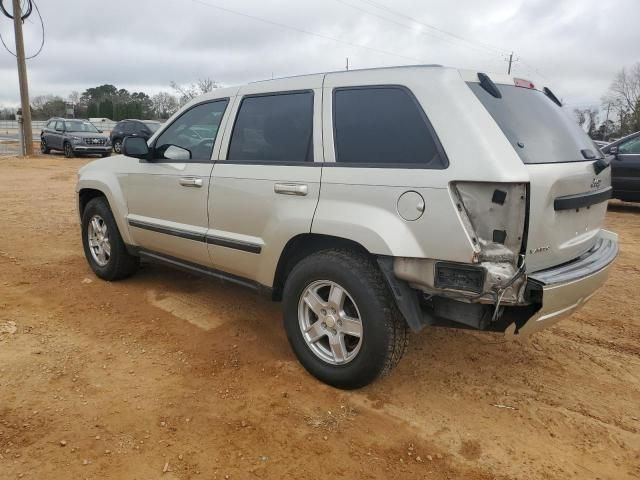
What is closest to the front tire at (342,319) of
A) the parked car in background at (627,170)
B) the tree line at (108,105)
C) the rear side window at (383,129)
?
the rear side window at (383,129)

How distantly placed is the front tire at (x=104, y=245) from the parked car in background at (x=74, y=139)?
58.4 ft

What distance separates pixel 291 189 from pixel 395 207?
777mm

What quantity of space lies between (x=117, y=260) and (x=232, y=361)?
206 cm

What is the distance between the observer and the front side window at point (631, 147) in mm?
9702

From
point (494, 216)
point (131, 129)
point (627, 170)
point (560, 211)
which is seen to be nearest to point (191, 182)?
point (494, 216)

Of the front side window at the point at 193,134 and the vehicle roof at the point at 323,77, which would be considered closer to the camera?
the vehicle roof at the point at 323,77

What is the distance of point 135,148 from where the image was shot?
4.22 m

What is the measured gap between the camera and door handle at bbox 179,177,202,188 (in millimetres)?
3887

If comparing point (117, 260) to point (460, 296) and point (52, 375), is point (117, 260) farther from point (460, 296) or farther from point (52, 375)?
point (460, 296)

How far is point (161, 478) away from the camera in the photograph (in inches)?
94.3

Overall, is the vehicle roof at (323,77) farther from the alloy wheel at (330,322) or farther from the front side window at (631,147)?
the front side window at (631,147)

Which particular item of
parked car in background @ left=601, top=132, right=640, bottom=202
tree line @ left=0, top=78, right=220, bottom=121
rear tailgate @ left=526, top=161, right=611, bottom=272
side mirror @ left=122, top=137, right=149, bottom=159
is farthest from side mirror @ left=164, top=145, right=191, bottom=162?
tree line @ left=0, top=78, right=220, bottom=121

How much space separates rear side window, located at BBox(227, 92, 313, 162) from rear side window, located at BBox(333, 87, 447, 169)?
0.84ft

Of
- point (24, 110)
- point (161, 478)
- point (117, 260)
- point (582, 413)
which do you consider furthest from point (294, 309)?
point (24, 110)
